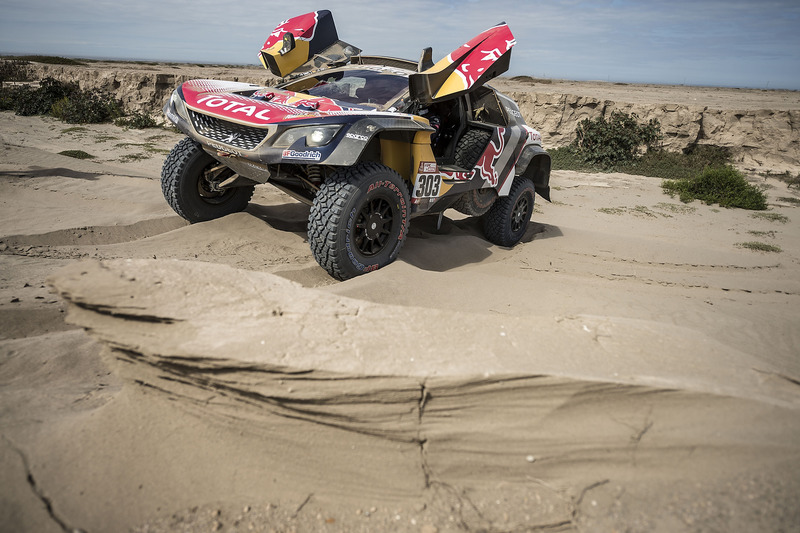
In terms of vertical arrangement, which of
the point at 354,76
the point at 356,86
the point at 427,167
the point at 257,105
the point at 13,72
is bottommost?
the point at 427,167

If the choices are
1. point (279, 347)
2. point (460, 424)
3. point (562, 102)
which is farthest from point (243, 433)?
point (562, 102)

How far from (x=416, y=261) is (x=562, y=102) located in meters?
12.1

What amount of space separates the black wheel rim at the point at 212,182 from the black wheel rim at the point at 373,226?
1.78 m

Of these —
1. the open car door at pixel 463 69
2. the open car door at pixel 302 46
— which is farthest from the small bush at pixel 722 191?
the open car door at pixel 302 46

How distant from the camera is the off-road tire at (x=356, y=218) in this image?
3912 millimetres

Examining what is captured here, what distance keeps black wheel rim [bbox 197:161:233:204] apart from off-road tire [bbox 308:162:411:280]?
1710 mm

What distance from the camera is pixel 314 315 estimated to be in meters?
2.60

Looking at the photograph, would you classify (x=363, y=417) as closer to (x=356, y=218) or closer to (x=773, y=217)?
(x=356, y=218)

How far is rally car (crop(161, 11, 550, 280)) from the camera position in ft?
12.8

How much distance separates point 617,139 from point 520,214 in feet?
27.6

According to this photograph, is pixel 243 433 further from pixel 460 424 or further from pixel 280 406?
pixel 460 424

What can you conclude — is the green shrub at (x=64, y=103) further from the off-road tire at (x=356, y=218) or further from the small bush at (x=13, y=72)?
the off-road tire at (x=356, y=218)

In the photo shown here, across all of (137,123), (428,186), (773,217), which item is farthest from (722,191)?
(137,123)

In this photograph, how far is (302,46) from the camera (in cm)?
586
